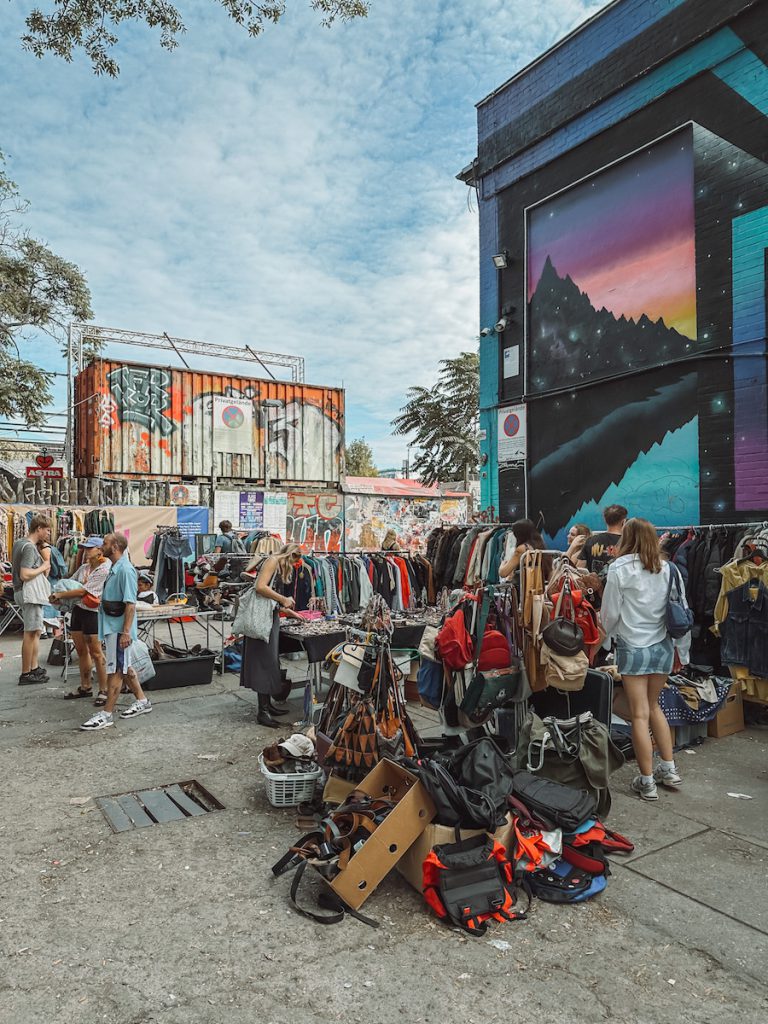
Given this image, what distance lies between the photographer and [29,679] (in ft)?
27.1

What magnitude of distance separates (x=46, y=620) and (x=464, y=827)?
921 centimetres

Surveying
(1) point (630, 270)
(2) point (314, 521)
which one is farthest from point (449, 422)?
(1) point (630, 270)

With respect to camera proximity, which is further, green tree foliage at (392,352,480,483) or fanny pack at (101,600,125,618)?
green tree foliage at (392,352,480,483)

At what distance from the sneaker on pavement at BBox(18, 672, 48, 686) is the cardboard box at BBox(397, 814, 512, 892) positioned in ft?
21.4

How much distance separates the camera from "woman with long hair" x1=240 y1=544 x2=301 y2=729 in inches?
250

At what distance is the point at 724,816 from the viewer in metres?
4.36

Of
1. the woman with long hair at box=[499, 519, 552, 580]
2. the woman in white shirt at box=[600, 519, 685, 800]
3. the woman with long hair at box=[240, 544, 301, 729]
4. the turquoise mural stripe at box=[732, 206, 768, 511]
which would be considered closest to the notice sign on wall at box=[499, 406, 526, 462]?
the turquoise mural stripe at box=[732, 206, 768, 511]

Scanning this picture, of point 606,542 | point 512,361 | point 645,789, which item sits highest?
point 512,361

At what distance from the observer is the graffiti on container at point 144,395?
1755 centimetres

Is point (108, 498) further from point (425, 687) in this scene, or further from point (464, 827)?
point (464, 827)

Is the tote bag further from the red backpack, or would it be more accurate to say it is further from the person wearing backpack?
the red backpack

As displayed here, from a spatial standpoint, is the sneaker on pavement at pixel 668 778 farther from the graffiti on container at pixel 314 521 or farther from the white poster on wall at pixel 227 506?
the graffiti on container at pixel 314 521

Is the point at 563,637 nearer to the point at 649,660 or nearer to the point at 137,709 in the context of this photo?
the point at 649,660

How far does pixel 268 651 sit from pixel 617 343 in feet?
21.3
